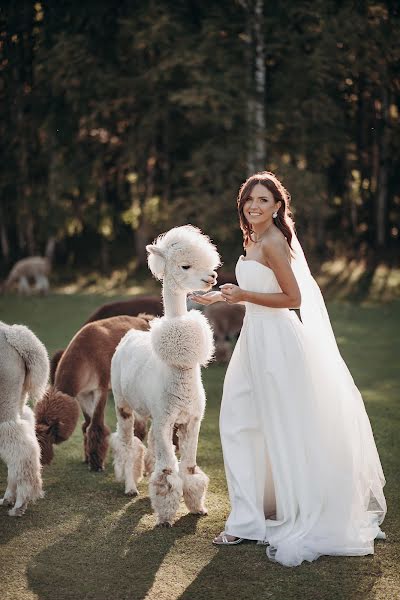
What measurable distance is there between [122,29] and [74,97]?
5.93ft

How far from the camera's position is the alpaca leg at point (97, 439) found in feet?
19.6

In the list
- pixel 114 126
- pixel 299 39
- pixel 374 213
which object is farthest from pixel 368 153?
pixel 114 126

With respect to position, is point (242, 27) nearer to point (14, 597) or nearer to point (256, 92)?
point (256, 92)

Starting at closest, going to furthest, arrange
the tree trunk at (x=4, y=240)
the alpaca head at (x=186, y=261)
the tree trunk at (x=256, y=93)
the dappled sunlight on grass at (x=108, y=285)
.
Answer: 1. the alpaca head at (x=186, y=261)
2. the tree trunk at (x=256, y=93)
3. the dappled sunlight on grass at (x=108, y=285)
4. the tree trunk at (x=4, y=240)

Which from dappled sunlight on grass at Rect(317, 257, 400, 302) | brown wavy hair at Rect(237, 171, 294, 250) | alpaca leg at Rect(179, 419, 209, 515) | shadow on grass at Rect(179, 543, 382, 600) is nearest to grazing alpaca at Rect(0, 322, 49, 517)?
alpaca leg at Rect(179, 419, 209, 515)

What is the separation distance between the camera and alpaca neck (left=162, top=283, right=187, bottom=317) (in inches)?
186

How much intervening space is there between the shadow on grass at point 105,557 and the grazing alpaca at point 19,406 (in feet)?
1.36

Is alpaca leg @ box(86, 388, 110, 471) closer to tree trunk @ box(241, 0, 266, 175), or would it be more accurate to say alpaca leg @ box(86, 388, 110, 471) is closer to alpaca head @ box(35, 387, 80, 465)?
alpaca head @ box(35, 387, 80, 465)

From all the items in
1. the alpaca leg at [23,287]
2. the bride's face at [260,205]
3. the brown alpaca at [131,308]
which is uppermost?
the bride's face at [260,205]

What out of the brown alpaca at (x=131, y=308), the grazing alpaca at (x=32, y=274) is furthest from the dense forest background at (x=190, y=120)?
the brown alpaca at (x=131, y=308)

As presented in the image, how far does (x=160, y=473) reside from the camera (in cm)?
467

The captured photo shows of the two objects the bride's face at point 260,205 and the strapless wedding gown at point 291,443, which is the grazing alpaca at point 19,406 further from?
the bride's face at point 260,205

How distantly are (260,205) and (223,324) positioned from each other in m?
5.73

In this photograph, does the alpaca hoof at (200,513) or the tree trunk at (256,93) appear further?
the tree trunk at (256,93)
